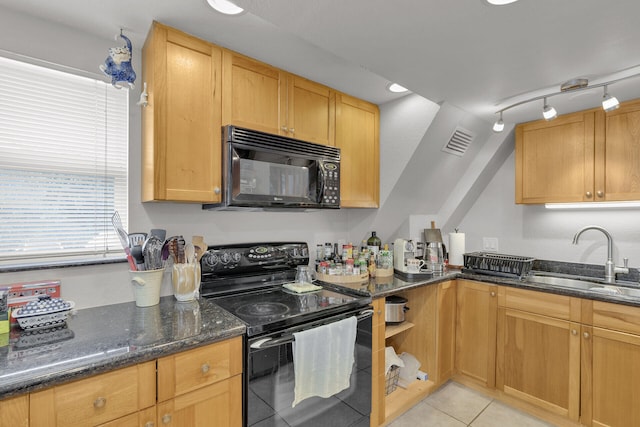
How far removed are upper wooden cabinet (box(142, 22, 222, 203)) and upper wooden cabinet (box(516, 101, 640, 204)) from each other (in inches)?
93.7

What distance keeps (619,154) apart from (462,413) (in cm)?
206

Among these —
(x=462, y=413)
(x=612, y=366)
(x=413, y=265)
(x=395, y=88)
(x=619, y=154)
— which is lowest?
(x=462, y=413)

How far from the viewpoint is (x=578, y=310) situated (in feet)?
6.40

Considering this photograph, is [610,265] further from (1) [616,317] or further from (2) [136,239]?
(2) [136,239]

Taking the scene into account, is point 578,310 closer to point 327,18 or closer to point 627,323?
point 627,323

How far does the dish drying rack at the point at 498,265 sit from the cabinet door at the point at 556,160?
53 centimetres

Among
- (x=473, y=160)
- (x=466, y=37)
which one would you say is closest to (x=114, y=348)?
(x=466, y=37)

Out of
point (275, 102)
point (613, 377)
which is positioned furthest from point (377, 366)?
point (275, 102)

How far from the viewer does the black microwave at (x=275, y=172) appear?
1.71 m

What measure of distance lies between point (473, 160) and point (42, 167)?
3.09 metres

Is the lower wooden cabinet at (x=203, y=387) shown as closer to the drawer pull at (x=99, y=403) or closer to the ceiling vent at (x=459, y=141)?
the drawer pull at (x=99, y=403)

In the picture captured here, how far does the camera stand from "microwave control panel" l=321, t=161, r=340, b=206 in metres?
2.11

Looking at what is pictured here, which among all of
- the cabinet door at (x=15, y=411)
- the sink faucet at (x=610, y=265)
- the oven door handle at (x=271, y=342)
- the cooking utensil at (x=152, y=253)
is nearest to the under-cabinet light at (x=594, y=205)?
the sink faucet at (x=610, y=265)

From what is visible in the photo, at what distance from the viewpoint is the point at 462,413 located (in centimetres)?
218
